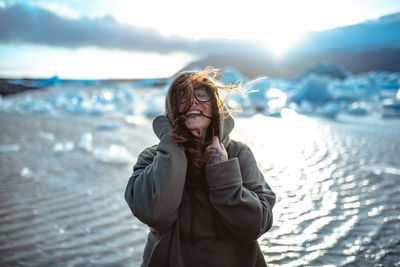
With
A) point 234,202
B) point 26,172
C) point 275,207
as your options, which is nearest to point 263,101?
point 275,207

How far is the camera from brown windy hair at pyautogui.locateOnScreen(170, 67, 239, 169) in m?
1.30

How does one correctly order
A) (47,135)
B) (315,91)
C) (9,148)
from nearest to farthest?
(9,148)
(47,135)
(315,91)

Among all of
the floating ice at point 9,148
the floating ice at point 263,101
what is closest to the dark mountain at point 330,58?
the floating ice at point 263,101

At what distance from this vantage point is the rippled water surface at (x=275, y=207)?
257 cm

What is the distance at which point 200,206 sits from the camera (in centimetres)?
139

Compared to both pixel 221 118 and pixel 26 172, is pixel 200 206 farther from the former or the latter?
pixel 26 172

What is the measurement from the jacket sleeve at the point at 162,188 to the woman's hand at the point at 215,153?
4.3 inches

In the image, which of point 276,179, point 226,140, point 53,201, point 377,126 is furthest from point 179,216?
point 377,126

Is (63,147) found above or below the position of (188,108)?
below

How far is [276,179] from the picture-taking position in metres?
4.45

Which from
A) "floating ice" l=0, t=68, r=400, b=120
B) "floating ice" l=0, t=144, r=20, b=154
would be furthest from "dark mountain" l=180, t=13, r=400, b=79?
"floating ice" l=0, t=144, r=20, b=154

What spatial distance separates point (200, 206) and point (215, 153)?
0.29 m

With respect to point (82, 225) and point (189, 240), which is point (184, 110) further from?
point (82, 225)

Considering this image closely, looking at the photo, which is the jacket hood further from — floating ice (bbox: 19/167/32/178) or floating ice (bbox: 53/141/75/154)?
floating ice (bbox: 53/141/75/154)
